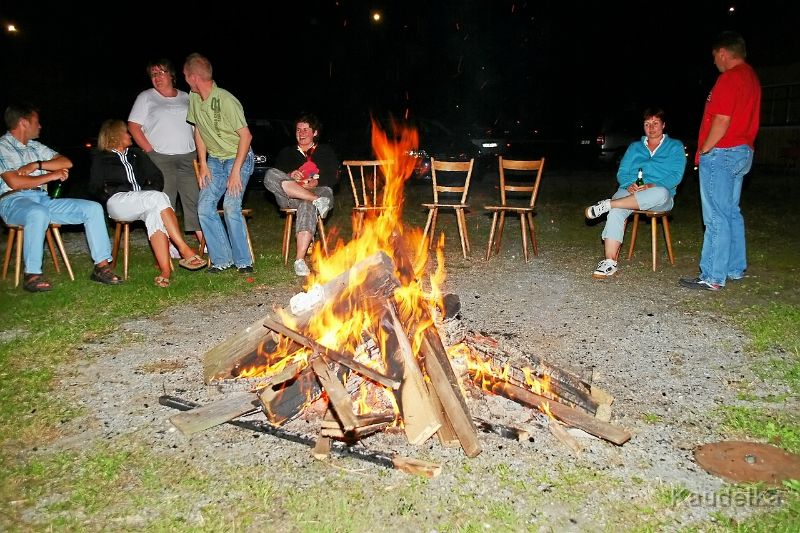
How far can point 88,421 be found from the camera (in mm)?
3311

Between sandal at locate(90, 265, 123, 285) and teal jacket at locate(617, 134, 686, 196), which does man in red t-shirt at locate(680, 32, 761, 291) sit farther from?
sandal at locate(90, 265, 123, 285)

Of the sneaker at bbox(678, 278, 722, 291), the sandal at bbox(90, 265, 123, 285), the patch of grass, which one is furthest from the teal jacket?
the sandal at bbox(90, 265, 123, 285)

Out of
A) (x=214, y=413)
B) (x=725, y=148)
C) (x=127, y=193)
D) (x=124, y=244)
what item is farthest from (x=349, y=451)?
(x=725, y=148)

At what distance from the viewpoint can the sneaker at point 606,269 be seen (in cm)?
619

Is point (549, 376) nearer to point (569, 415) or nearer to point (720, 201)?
point (569, 415)

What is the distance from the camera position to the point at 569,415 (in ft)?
10.5

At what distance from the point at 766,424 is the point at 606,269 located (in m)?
3.12

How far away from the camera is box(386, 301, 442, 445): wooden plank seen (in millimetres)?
3035

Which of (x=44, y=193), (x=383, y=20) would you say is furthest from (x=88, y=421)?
(x=383, y=20)

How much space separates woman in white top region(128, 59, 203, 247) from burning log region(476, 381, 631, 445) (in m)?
4.83

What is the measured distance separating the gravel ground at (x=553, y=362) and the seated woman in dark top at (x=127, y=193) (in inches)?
41.5

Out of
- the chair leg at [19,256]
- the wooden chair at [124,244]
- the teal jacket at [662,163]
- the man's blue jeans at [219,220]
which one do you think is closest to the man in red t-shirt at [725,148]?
the teal jacket at [662,163]

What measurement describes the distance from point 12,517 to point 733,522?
3.05 metres

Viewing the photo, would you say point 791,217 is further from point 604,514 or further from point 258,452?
point 258,452
